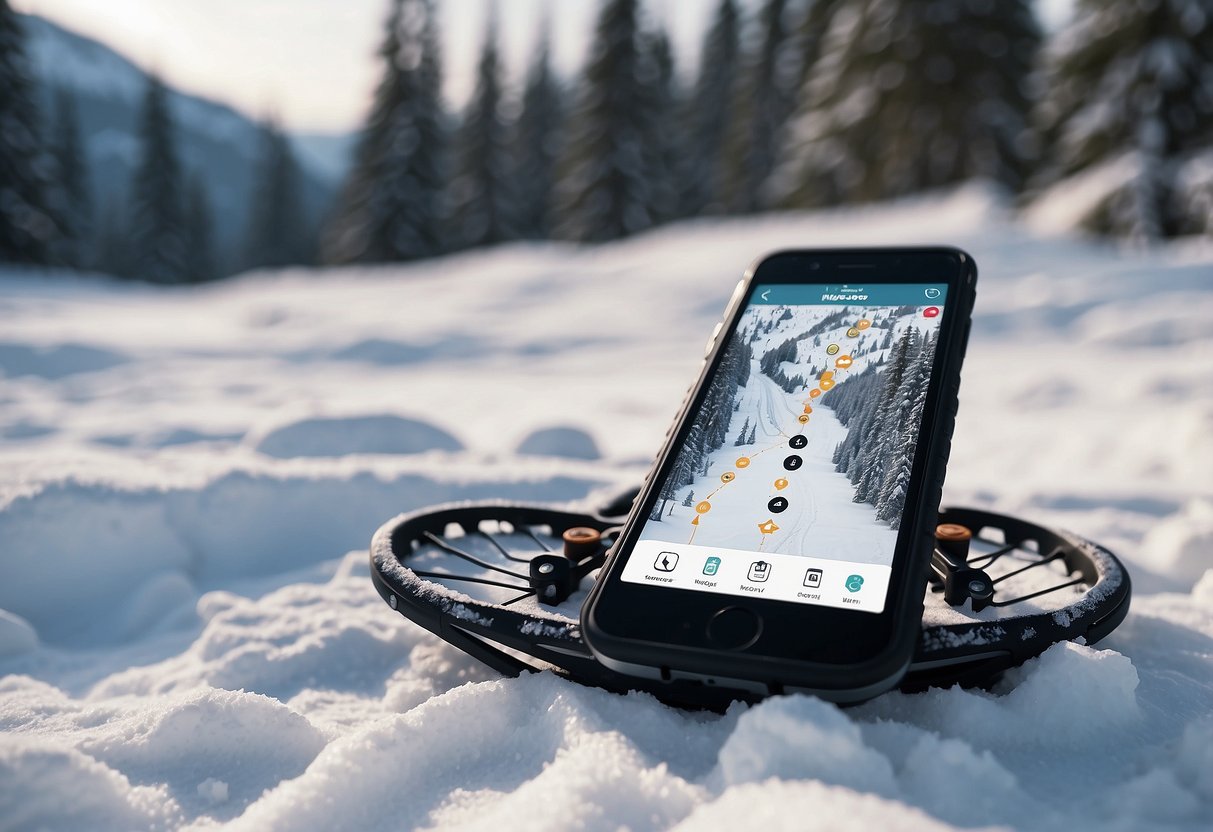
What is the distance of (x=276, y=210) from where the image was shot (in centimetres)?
3688

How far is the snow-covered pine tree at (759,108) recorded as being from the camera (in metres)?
26.0

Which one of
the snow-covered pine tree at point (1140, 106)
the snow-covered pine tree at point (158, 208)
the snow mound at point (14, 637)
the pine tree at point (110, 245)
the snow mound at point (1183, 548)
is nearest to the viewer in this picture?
the snow mound at point (14, 637)

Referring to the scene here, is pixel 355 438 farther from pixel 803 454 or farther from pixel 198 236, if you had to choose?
pixel 198 236

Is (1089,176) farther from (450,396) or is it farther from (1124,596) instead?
(1124,596)

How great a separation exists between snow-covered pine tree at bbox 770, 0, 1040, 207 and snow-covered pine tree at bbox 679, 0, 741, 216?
12.8m

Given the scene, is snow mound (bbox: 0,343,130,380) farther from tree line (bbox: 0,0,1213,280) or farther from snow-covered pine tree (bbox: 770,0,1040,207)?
snow-covered pine tree (bbox: 770,0,1040,207)

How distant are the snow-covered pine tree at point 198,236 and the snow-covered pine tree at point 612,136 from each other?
53.8 ft

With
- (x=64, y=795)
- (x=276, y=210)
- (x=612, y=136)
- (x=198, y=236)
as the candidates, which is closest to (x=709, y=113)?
(x=612, y=136)

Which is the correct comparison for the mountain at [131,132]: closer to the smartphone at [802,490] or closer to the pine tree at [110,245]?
the pine tree at [110,245]

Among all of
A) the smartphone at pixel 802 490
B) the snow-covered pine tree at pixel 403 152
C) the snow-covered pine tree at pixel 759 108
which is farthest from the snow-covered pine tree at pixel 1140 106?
the snow-covered pine tree at pixel 403 152

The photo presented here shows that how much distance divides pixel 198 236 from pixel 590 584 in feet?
125

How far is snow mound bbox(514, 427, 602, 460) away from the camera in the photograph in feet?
10.6

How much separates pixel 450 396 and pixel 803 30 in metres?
21.5

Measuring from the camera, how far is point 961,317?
1.46 meters
